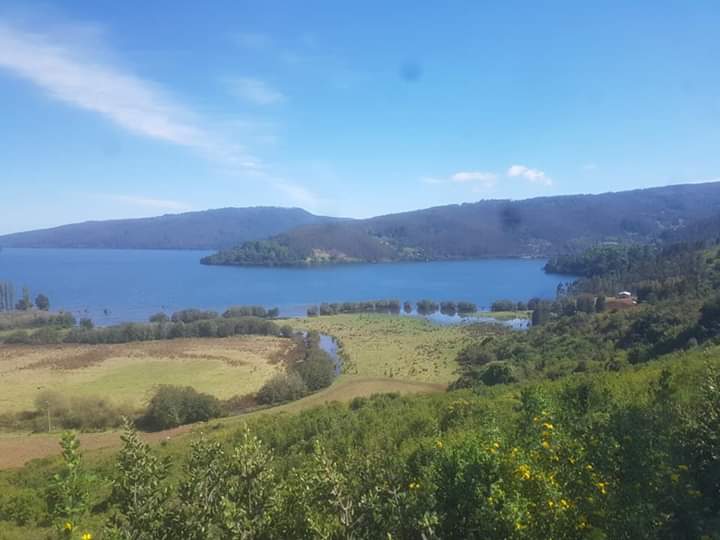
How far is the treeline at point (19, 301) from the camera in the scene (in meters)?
71.6

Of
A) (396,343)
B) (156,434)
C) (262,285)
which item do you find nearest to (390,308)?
(396,343)

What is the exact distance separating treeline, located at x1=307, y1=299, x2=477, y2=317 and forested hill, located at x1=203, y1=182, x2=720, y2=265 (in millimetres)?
77055

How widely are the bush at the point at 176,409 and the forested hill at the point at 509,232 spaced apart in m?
121

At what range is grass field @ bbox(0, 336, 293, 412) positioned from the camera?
1212 inches

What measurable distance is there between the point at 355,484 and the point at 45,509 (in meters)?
9.94

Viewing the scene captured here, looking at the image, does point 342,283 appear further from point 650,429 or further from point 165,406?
point 650,429

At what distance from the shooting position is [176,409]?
24266mm

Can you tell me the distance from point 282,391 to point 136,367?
50.1 ft

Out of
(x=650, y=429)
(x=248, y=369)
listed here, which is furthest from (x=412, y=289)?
(x=650, y=429)

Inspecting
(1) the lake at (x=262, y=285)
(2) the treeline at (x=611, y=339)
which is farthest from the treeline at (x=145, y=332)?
(2) the treeline at (x=611, y=339)

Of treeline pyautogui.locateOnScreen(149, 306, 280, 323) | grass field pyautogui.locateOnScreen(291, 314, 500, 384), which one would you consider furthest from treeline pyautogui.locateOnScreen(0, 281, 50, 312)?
grass field pyautogui.locateOnScreen(291, 314, 500, 384)

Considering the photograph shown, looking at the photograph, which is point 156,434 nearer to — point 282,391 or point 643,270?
point 282,391

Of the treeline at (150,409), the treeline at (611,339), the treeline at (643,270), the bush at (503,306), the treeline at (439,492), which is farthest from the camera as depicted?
the bush at (503,306)

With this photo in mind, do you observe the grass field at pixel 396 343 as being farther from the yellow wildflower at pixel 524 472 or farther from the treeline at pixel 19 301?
the treeline at pixel 19 301
